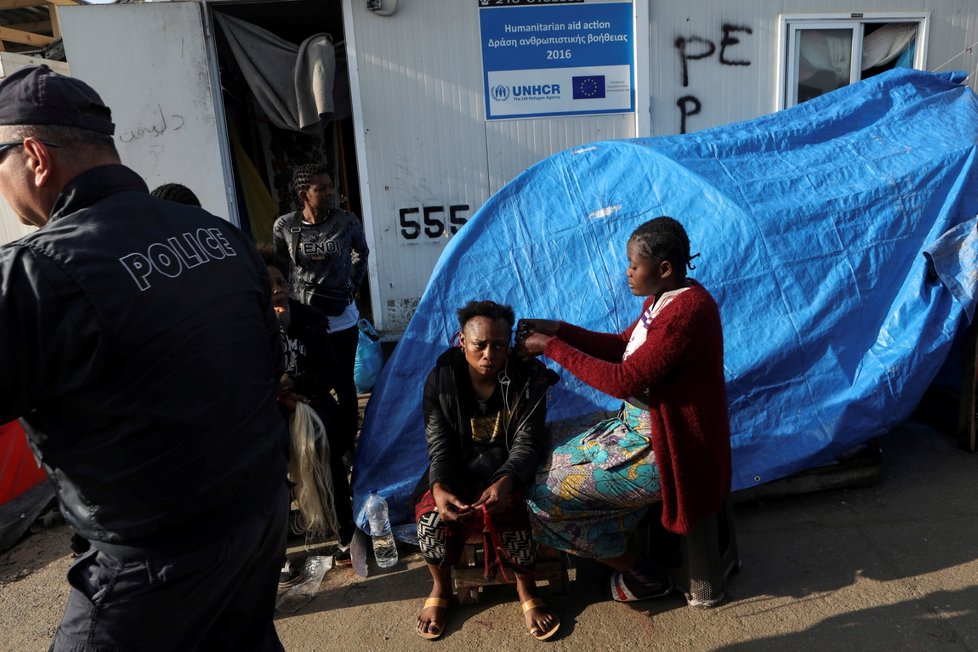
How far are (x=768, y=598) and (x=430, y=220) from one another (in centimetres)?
412

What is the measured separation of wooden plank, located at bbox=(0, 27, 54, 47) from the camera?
7538mm

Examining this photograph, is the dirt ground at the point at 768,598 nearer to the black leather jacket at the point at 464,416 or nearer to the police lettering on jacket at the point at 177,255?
the black leather jacket at the point at 464,416

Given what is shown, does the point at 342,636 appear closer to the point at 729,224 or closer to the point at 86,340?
the point at 86,340

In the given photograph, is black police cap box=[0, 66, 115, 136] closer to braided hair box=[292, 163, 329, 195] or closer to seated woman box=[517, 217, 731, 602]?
seated woman box=[517, 217, 731, 602]

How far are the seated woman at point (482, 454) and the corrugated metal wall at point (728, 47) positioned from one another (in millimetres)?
3981

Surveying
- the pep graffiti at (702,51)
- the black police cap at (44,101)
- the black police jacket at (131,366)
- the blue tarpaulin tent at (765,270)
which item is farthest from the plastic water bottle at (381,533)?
the pep graffiti at (702,51)

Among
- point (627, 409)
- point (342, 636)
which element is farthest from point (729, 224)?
point (342, 636)

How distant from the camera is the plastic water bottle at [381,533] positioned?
2.99 metres

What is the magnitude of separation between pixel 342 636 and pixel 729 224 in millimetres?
2588

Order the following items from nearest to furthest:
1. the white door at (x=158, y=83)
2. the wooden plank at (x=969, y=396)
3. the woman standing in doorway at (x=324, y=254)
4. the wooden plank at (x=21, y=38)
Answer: the wooden plank at (x=969, y=396) → the woman standing in doorway at (x=324, y=254) → the white door at (x=158, y=83) → the wooden plank at (x=21, y=38)

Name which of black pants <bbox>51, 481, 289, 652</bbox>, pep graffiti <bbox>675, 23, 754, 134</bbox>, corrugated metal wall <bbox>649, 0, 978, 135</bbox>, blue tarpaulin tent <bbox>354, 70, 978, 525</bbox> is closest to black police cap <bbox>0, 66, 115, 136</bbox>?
black pants <bbox>51, 481, 289, 652</bbox>

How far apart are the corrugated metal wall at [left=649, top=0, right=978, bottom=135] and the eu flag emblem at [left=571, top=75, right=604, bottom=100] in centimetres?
47

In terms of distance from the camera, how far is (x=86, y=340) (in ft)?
4.03

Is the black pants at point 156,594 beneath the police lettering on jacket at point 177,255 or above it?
beneath
